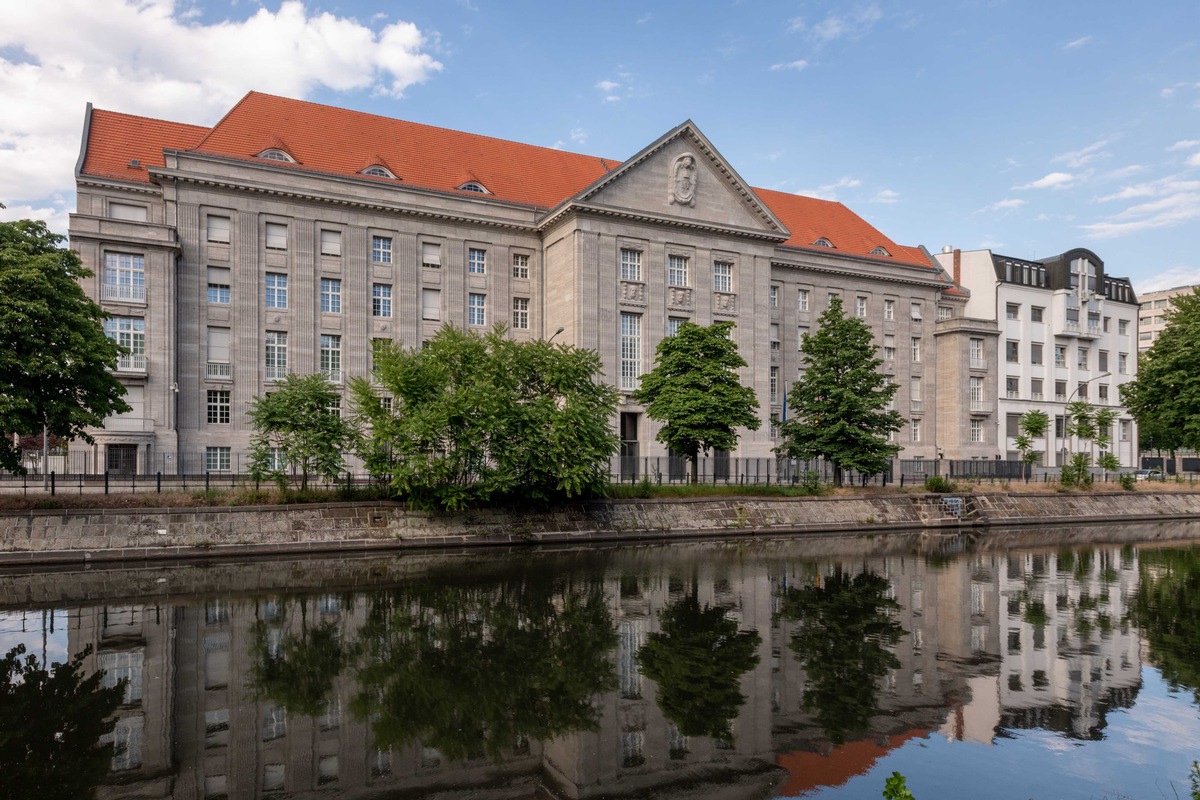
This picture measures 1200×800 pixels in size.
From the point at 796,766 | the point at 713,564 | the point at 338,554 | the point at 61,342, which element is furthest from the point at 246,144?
the point at 796,766

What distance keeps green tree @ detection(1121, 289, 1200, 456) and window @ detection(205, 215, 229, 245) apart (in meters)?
61.8

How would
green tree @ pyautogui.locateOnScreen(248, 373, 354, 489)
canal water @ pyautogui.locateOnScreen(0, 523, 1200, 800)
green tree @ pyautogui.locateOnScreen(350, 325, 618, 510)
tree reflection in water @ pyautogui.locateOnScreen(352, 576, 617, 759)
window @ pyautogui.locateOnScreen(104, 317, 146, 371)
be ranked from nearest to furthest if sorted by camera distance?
canal water @ pyautogui.locateOnScreen(0, 523, 1200, 800) → tree reflection in water @ pyautogui.locateOnScreen(352, 576, 617, 759) → green tree @ pyautogui.locateOnScreen(350, 325, 618, 510) → green tree @ pyautogui.locateOnScreen(248, 373, 354, 489) → window @ pyautogui.locateOnScreen(104, 317, 146, 371)

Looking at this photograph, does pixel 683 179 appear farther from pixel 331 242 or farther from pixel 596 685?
pixel 596 685

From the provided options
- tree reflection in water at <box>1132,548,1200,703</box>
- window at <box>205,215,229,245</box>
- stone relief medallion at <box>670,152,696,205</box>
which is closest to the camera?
tree reflection in water at <box>1132,548,1200,703</box>

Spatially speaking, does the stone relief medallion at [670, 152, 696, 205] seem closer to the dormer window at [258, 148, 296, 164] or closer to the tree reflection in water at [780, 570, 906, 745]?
the dormer window at [258, 148, 296, 164]

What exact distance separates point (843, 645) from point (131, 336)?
38615 millimetres

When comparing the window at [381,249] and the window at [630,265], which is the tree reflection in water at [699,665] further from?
the window at [381,249]

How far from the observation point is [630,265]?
5141cm

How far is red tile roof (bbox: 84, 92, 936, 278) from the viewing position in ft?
148

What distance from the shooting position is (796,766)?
9.72 m

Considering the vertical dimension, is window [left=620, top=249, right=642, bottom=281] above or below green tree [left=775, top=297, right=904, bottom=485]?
above

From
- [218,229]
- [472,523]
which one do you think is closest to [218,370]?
[218,229]

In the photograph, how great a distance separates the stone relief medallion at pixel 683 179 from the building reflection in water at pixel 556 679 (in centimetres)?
3389

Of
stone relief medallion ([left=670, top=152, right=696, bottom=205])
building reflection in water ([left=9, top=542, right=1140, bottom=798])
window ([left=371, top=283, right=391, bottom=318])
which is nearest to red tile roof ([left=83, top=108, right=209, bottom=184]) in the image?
window ([left=371, top=283, right=391, bottom=318])
